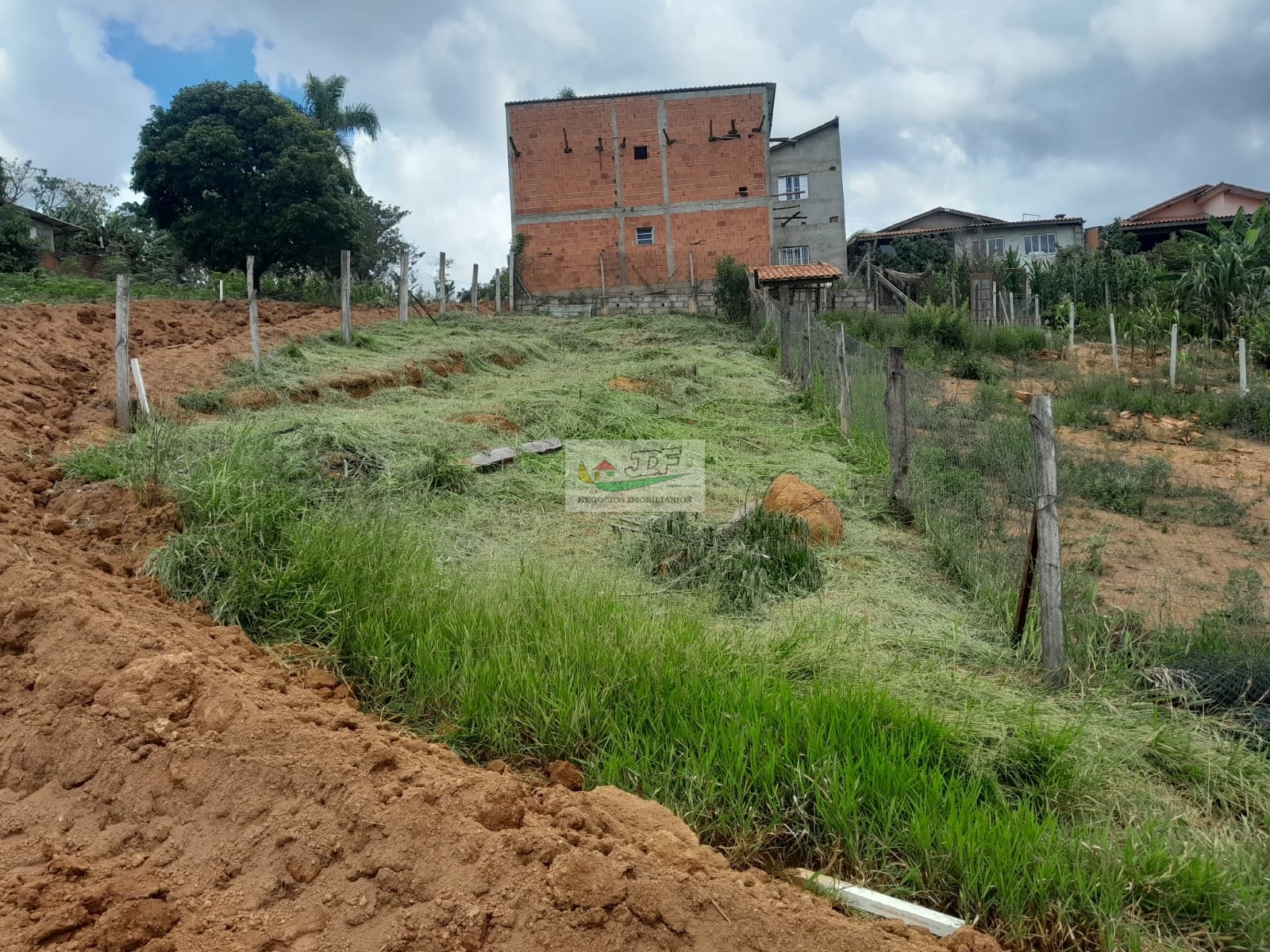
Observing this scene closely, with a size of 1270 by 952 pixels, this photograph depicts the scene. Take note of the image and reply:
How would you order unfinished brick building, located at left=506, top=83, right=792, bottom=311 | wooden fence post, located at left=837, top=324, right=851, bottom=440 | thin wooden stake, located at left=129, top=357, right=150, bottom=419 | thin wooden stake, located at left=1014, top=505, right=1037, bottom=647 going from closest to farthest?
thin wooden stake, located at left=1014, top=505, right=1037, bottom=647
thin wooden stake, located at left=129, top=357, right=150, bottom=419
wooden fence post, located at left=837, top=324, right=851, bottom=440
unfinished brick building, located at left=506, top=83, right=792, bottom=311

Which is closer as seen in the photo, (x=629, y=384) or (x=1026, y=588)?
(x=1026, y=588)

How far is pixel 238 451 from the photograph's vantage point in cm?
575

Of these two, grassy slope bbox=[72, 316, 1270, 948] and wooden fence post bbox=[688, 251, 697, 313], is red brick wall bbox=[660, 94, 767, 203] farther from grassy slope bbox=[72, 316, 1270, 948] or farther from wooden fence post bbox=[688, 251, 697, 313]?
grassy slope bbox=[72, 316, 1270, 948]

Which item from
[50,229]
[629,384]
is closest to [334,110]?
[50,229]

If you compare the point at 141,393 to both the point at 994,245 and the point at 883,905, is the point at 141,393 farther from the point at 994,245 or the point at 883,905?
the point at 994,245

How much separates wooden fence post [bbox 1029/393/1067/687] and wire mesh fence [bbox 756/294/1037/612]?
10cm

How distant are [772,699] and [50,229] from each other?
1356 inches

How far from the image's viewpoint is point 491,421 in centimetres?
880

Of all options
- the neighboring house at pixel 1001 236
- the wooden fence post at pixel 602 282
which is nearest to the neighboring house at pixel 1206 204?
the neighboring house at pixel 1001 236

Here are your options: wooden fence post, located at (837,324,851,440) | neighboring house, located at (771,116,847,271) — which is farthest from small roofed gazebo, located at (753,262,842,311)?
neighboring house, located at (771,116,847,271)

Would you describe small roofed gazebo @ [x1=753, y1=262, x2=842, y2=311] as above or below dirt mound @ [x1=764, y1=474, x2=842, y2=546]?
above

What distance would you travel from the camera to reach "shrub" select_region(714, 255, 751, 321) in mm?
20895

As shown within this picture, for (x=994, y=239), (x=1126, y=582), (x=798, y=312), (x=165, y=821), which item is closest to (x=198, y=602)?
(x=165, y=821)

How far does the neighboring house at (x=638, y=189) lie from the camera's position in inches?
1137
